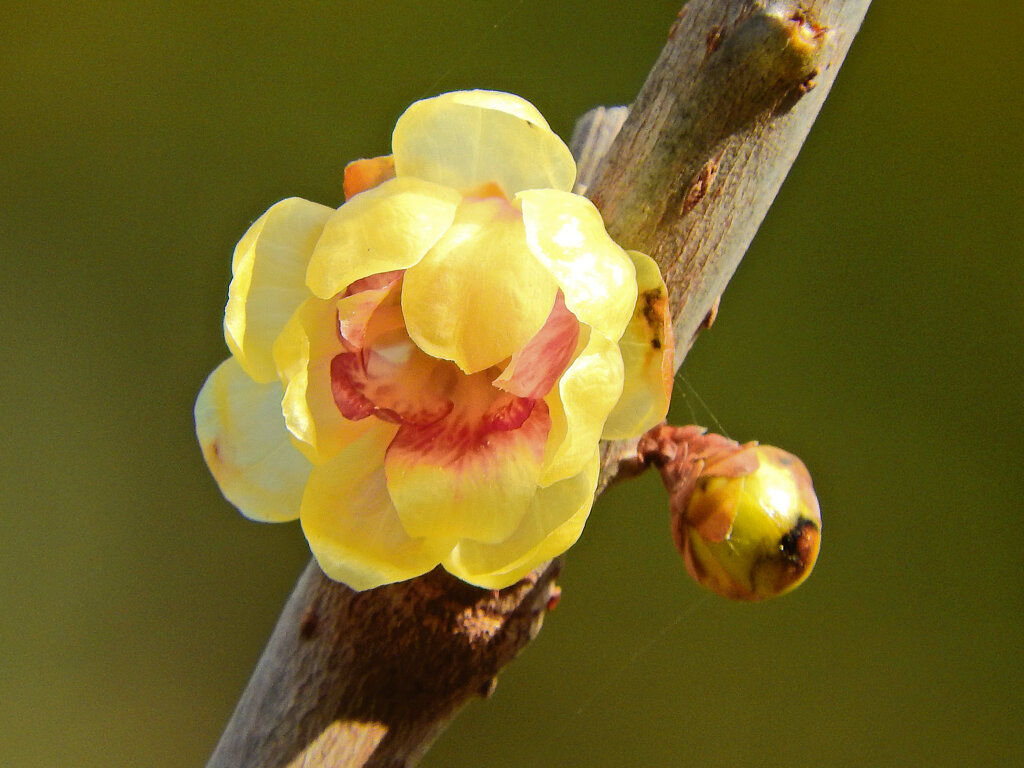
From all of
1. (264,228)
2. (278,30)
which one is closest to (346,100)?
(278,30)

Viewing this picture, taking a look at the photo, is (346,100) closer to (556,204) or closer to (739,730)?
(739,730)

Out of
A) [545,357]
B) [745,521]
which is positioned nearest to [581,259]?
[545,357]

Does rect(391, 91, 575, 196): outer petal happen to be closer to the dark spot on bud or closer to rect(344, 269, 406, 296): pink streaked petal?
rect(344, 269, 406, 296): pink streaked petal

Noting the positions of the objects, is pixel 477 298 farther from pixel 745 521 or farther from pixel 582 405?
pixel 745 521

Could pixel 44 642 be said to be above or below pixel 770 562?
below

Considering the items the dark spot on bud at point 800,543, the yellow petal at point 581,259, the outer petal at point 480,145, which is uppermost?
the outer petal at point 480,145

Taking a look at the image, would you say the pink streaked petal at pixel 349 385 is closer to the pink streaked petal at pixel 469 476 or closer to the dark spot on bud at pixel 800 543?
the pink streaked petal at pixel 469 476

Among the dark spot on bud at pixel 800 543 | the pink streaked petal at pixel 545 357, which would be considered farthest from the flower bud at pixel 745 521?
the pink streaked petal at pixel 545 357
